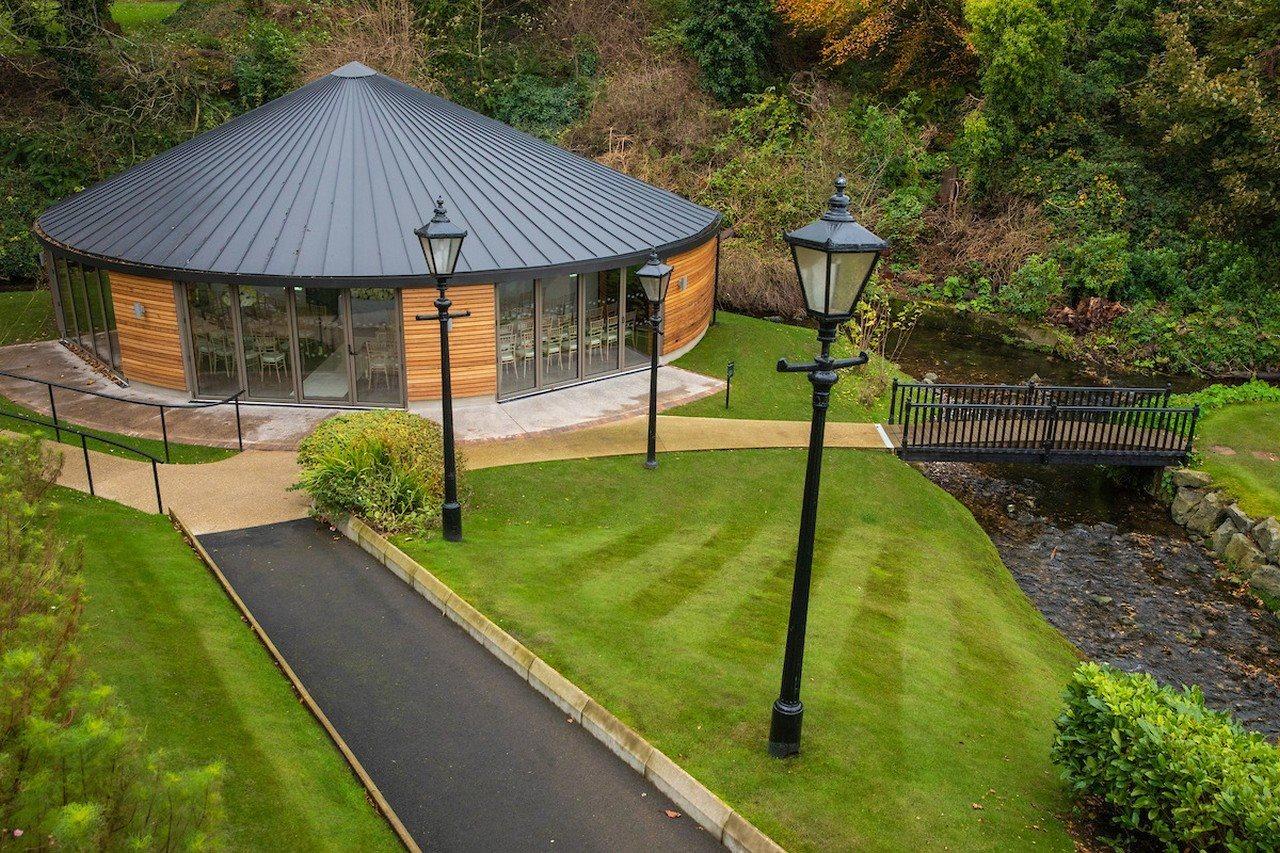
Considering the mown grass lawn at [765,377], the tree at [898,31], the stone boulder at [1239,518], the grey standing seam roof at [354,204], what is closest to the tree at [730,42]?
the tree at [898,31]

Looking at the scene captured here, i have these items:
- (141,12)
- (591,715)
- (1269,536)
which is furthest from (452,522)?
(141,12)

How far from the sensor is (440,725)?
8742mm

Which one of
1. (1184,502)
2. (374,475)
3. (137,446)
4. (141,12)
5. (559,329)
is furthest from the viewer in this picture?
(141,12)

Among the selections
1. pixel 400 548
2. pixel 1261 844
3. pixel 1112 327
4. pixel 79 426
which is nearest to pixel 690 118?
pixel 1112 327

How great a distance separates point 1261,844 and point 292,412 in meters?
15.6

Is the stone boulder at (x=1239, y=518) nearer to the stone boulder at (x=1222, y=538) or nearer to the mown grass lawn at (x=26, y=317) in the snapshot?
the stone boulder at (x=1222, y=538)

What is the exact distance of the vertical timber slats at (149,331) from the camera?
17891 mm

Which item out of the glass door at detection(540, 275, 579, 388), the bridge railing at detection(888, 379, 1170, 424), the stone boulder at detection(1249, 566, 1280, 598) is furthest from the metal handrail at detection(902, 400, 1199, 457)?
the glass door at detection(540, 275, 579, 388)

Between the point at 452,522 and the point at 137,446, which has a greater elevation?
the point at 452,522

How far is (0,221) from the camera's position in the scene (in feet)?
101

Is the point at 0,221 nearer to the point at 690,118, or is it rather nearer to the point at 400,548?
the point at 690,118

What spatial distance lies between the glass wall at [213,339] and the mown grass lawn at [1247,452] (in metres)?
18.0

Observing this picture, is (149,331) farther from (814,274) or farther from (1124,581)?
(1124,581)

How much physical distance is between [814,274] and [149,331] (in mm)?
15372
